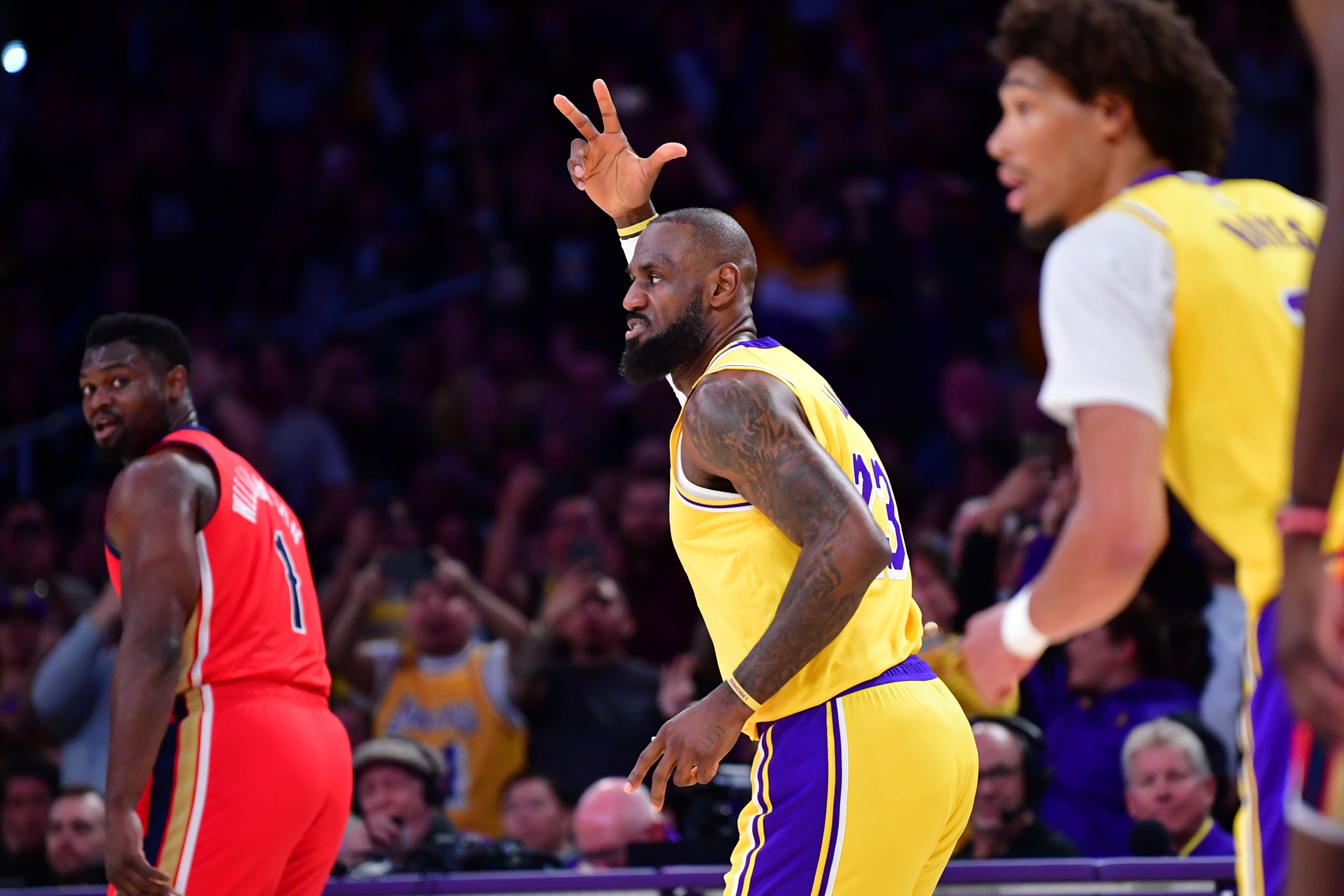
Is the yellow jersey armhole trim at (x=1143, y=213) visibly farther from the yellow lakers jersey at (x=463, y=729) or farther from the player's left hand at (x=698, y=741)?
the yellow lakers jersey at (x=463, y=729)

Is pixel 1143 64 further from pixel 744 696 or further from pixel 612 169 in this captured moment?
pixel 612 169

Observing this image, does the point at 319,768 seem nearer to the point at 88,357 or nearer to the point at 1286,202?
the point at 88,357

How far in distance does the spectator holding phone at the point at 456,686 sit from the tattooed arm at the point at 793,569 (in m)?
3.81

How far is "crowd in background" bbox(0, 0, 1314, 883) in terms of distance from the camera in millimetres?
6227

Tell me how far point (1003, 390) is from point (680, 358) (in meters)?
5.20

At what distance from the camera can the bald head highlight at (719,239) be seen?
3871mm

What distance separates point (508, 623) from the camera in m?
7.34

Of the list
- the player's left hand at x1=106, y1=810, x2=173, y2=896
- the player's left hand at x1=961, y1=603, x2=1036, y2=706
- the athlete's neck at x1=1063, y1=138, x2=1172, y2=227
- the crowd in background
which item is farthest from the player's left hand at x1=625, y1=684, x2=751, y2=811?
the crowd in background

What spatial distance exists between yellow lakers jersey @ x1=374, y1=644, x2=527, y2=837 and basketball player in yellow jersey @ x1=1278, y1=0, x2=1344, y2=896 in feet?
17.2

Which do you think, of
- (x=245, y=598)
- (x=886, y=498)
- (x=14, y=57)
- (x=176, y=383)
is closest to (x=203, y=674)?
(x=245, y=598)

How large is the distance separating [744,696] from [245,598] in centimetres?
170

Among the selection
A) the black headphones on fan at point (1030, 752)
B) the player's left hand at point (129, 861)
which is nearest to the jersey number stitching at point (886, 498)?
the player's left hand at point (129, 861)

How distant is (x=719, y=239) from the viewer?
3.88 meters

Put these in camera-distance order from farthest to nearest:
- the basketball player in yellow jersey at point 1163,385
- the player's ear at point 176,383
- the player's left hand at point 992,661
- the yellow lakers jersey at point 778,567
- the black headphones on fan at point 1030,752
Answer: the black headphones on fan at point 1030,752 < the player's ear at point 176,383 < the yellow lakers jersey at point 778,567 < the player's left hand at point 992,661 < the basketball player in yellow jersey at point 1163,385
